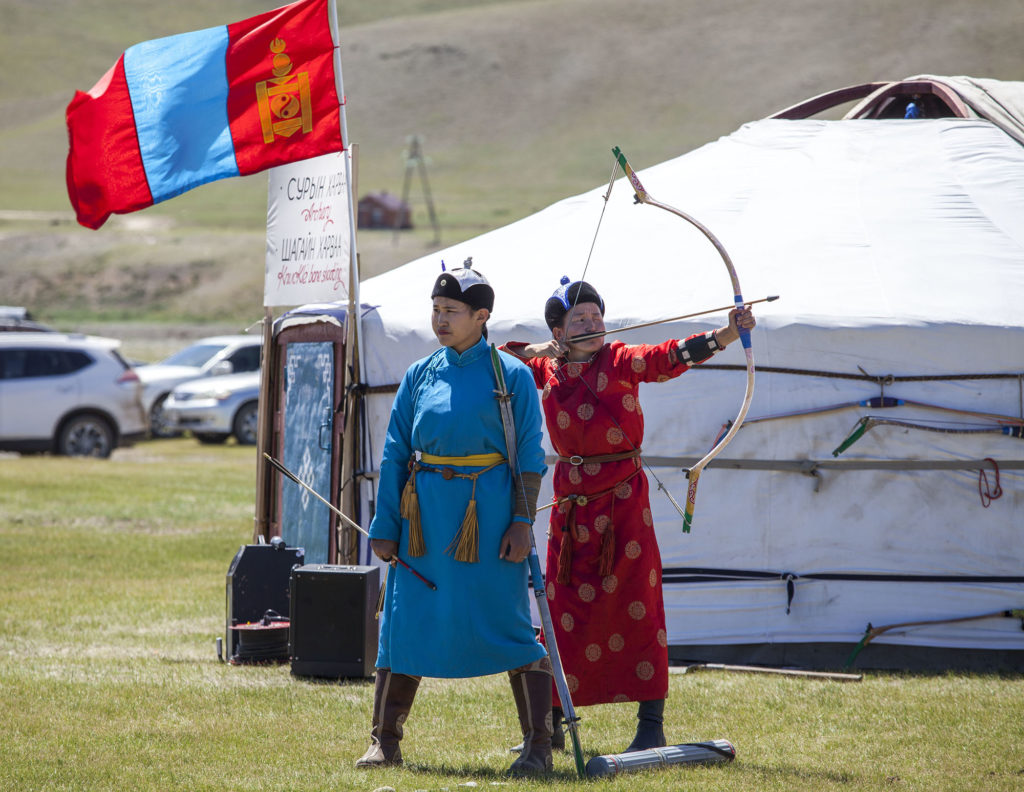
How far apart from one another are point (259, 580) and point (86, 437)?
9222 millimetres

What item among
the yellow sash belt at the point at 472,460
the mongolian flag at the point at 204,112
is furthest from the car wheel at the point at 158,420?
the yellow sash belt at the point at 472,460

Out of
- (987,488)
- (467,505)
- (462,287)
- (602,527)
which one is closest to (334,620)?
(602,527)

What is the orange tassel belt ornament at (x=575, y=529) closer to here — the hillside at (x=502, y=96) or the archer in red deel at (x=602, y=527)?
the archer in red deel at (x=602, y=527)

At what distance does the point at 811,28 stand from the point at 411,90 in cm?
2693

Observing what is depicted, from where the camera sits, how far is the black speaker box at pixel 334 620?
18.0 feet

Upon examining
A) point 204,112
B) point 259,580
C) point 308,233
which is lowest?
point 259,580

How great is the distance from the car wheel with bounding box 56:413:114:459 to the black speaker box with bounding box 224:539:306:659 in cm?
898

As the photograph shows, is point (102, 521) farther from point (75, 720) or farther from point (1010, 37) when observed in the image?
point (1010, 37)

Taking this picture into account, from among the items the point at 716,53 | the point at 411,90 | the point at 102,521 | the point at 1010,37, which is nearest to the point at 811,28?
the point at 716,53

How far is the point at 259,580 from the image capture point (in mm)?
6094

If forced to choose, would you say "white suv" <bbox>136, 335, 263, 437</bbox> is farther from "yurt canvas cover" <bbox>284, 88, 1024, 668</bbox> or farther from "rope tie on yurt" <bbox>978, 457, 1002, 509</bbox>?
"rope tie on yurt" <bbox>978, 457, 1002, 509</bbox>

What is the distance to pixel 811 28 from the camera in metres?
85.8

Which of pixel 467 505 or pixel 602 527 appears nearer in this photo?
pixel 467 505

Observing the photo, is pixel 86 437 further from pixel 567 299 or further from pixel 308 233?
pixel 567 299
